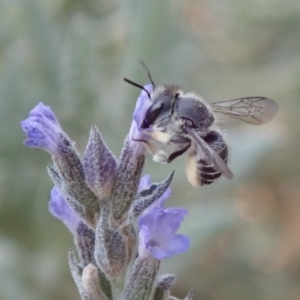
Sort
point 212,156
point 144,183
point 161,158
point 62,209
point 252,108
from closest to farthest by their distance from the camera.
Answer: point 212,156
point 161,158
point 62,209
point 144,183
point 252,108

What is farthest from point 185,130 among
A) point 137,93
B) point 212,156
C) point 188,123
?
point 137,93

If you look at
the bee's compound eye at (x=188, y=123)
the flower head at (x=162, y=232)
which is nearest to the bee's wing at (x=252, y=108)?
the bee's compound eye at (x=188, y=123)

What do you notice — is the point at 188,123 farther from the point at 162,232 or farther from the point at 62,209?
the point at 62,209

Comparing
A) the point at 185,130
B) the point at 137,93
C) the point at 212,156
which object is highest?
the point at 137,93

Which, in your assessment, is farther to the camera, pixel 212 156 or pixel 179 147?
pixel 179 147

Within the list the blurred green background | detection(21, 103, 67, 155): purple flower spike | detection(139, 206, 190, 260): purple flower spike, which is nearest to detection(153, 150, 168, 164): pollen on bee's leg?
detection(139, 206, 190, 260): purple flower spike

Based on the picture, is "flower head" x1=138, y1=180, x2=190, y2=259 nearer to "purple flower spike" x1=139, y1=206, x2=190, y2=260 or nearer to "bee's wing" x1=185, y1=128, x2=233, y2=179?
"purple flower spike" x1=139, y1=206, x2=190, y2=260

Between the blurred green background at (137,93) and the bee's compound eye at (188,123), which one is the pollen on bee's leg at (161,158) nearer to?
the bee's compound eye at (188,123)
